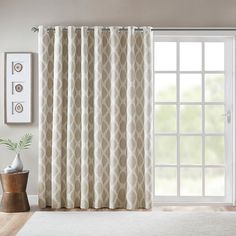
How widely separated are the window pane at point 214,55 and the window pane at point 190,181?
1.18 metres

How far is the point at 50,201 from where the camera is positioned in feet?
18.7

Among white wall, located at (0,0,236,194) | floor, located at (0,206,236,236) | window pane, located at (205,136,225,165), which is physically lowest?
floor, located at (0,206,236,236)

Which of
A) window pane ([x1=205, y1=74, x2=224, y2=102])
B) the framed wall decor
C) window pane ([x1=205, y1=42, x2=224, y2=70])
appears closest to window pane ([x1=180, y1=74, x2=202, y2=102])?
window pane ([x1=205, y1=74, x2=224, y2=102])

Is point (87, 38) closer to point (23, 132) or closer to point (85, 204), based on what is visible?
point (23, 132)

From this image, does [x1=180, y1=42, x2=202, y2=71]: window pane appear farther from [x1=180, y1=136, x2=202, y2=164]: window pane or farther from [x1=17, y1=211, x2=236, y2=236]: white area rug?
[x1=17, y1=211, x2=236, y2=236]: white area rug

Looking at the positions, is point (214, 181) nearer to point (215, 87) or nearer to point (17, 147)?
point (215, 87)

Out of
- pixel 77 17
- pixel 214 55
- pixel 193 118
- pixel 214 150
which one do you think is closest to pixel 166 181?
pixel 214 150

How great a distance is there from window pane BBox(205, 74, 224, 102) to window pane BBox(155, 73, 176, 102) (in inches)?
14.7

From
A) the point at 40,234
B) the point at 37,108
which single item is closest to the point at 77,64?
the point at 37,108

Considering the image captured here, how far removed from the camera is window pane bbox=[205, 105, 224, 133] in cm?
581

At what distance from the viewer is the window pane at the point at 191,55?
5.81m

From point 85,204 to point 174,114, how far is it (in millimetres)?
1414

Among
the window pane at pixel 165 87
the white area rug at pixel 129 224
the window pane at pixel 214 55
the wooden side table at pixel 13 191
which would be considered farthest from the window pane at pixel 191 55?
the wooden side table at pixel 13 191

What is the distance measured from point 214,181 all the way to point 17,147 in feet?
7.36
